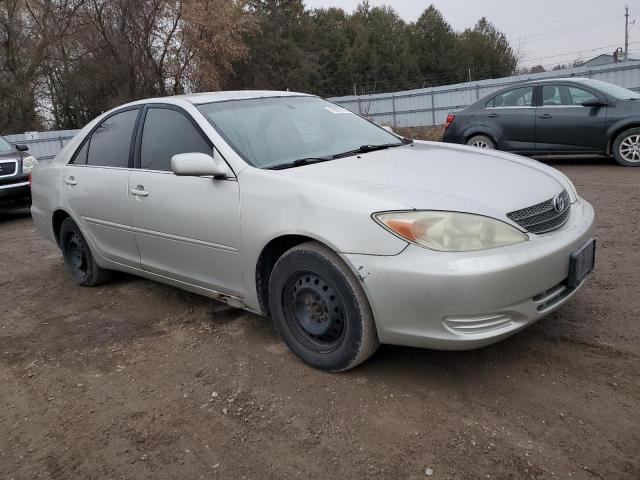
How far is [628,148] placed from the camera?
867cm

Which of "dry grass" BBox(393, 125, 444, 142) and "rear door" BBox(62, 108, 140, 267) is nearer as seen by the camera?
"rear door" BBox(62, 108, 140, 267)

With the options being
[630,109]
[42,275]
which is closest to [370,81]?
[630,109]

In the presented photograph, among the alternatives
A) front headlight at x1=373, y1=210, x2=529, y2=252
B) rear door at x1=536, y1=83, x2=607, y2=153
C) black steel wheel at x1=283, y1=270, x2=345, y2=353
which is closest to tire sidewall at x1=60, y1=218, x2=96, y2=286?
black steel wheel at x1=283, y1=270, x2=345, y2=353

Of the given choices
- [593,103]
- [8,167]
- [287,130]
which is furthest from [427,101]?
[287,130]

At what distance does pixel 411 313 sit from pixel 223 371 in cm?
120

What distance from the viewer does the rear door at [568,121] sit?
8.80 metres

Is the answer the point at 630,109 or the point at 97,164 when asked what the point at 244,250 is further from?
the point at 630,109

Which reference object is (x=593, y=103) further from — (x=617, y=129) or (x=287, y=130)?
(x=287, y=130)

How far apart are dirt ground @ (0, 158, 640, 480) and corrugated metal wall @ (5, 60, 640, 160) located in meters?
17.0

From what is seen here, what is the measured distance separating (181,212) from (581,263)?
234 cm

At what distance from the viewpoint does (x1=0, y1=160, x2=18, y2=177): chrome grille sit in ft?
29.9

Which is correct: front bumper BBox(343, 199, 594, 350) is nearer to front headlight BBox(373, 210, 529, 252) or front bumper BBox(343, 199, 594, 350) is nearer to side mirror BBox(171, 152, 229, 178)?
front headlight BBox(373, 210, 529, 252)

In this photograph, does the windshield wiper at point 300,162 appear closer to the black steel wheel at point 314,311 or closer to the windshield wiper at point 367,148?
the windshield wiper at point 367,148

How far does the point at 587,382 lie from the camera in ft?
8.96
